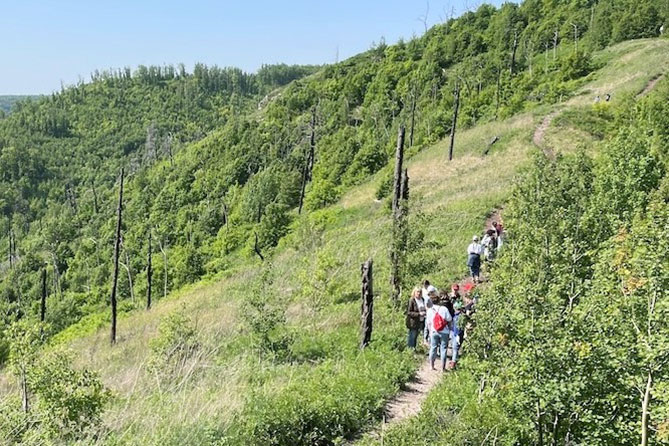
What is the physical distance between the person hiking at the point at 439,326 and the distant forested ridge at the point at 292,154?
38158 mm

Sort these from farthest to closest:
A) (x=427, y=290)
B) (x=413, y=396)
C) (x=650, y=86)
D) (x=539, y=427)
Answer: (x=650, y=86) → (x=427, y=290) → (x=413, y=396) → (x=539, y=427)

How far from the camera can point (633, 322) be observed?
6520 mm

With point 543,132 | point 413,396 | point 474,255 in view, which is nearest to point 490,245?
point 474,255

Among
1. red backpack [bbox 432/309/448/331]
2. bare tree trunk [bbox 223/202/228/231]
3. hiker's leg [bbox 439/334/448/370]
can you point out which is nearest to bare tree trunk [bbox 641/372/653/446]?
red backpack [bbox 432/309/448/331]

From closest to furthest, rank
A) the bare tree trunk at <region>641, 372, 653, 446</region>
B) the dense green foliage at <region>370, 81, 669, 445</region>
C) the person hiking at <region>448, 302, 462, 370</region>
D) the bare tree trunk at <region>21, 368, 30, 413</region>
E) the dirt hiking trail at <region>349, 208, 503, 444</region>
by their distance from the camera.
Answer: the bare tree trunk at <region>641, 372, 653, 446</region>, the dense green foliage at <region>370, 81, 669, 445</region>, the bare tree trunk at <region>21, 368, 30, 413</region>, the dirt hiking trail at <region>349, 208, 503, 444</region>, the person hiking at <region>448, 302, 462, 370</region>

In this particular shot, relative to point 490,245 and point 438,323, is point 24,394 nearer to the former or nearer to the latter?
point 438,323

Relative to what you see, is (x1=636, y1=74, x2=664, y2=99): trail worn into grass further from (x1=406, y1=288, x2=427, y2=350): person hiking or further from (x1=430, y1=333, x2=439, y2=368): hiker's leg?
(x1=430, y1=333, x2=439, y2=368): hiker's leg

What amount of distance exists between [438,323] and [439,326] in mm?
69

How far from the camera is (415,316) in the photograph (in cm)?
1291

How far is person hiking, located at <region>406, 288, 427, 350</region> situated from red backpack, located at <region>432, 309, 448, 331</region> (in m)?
0.98

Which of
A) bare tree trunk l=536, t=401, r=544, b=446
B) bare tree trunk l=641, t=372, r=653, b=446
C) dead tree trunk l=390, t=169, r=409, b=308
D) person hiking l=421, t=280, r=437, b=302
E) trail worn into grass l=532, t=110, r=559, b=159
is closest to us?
bare tree trunk l=641, t=372, r=653, b=446

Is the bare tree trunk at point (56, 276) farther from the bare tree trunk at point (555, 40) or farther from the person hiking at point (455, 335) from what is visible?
the person hiking at point (455, 335)

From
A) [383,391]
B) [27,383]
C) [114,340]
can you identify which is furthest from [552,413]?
[114,340]

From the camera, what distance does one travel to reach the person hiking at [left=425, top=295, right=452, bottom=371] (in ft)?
39.2
